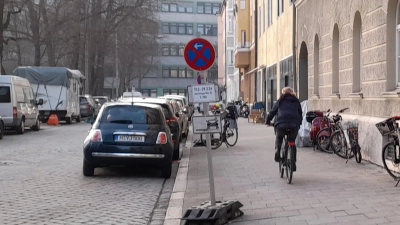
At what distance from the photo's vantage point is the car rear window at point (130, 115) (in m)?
12.2

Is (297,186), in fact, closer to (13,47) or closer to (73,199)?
(73,199)

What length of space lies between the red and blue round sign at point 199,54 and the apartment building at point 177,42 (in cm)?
8140

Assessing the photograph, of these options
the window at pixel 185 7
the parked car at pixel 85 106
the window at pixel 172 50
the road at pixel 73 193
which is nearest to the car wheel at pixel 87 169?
the road at pixel 73 193

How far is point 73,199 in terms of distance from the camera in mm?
9594

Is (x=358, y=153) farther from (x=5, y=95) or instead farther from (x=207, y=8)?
(x=207, y=8)

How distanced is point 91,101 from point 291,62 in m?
19.4

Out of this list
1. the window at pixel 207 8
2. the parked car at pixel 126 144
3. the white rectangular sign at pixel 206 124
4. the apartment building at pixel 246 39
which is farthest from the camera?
the window at pixel 207 8

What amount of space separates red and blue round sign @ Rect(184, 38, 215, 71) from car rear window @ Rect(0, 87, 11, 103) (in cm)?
1572

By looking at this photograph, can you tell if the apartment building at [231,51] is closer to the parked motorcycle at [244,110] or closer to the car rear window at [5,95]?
the parked motorcycle at [244,110]

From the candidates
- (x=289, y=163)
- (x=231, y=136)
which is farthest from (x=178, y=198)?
(x=231, y=136)

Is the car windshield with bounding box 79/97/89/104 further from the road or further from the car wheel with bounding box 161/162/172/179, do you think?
the car wheel with bounding box 161/162/172/179

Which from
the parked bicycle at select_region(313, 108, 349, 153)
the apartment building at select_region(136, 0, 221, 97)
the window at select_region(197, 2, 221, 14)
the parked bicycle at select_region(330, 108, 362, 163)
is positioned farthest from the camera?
the window at select_region(197, 2, 221, 14)

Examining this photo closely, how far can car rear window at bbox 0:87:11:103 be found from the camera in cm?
2345

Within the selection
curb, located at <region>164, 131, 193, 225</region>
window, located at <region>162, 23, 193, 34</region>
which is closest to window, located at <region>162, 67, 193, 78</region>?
window, located at <region>162, 23, 193, 34</region>
